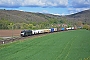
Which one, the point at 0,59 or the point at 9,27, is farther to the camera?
the point at 9,27

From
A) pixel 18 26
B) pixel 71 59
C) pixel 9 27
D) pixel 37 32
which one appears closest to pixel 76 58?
pixel 71 59

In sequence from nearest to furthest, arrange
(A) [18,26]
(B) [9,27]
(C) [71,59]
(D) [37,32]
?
(C) [71,59] → (D) [37,32] → (B) [9,27] → (A) [18,26]

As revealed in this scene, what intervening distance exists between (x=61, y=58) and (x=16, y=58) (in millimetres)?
4912

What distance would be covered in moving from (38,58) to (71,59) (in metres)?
3.66

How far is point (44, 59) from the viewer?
28656 mm

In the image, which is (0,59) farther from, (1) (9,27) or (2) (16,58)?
(1) (9,27)

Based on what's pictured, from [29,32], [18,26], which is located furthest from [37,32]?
[18,26]

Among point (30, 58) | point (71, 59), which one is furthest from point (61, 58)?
point (30, 58)

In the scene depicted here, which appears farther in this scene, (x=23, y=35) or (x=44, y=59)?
(x=23, y=35)

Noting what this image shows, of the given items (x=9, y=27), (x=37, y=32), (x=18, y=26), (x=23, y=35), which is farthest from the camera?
(x=18, y=26)

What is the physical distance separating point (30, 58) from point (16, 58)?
1.53 metres

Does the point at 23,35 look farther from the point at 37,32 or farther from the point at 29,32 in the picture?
the point at 37,32

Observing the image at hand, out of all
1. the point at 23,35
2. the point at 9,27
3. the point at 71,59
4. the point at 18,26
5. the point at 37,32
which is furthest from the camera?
the point at 18,26

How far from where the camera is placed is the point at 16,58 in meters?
29.4
